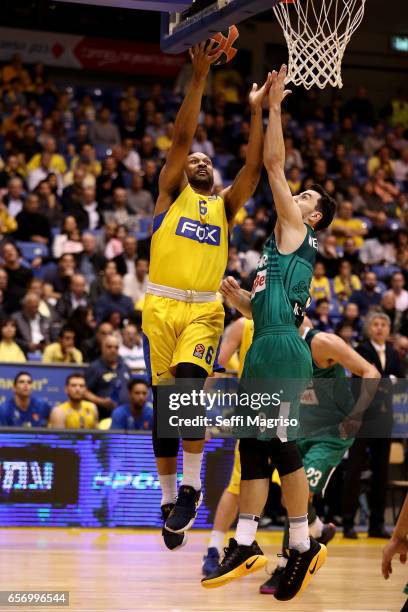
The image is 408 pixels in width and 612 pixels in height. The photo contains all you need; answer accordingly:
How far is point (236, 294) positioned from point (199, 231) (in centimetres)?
51

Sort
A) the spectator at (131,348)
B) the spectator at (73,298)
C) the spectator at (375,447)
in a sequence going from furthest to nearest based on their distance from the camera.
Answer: the spectator at (73,298)
the spectator at (131,348)
the spectator at (375,447)

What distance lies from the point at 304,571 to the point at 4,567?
3577 millimetres

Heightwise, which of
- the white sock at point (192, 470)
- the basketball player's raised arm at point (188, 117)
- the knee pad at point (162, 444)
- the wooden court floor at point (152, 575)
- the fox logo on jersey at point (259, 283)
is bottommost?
the wooden court floor at point (152, 575)

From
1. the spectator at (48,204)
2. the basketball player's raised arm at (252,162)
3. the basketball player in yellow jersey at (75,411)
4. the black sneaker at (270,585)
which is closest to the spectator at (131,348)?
the basketball player in yellow jersey at (75,411)

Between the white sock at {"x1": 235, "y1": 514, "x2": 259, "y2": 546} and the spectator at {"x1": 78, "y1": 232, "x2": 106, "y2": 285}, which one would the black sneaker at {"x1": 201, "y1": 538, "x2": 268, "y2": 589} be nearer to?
the white sock at {"x1": 235, "y1": 514, "x2": 259, "y2": 546}

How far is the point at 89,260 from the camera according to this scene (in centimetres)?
1520

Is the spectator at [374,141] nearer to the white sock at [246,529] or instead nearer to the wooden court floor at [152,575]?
the wooden court floor at [152,575]

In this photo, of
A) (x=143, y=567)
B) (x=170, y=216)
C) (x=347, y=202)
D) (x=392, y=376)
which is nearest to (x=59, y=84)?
(x=347, y=202)

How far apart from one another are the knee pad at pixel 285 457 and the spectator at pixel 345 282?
10.5 metres

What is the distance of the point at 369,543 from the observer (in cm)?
1153

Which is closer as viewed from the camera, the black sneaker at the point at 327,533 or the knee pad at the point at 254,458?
the knee pad at the point at 254,458

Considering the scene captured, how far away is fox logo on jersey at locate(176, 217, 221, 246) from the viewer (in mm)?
6426

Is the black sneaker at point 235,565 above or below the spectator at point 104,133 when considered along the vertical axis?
below

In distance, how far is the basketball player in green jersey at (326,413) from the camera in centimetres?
Answer: 840
